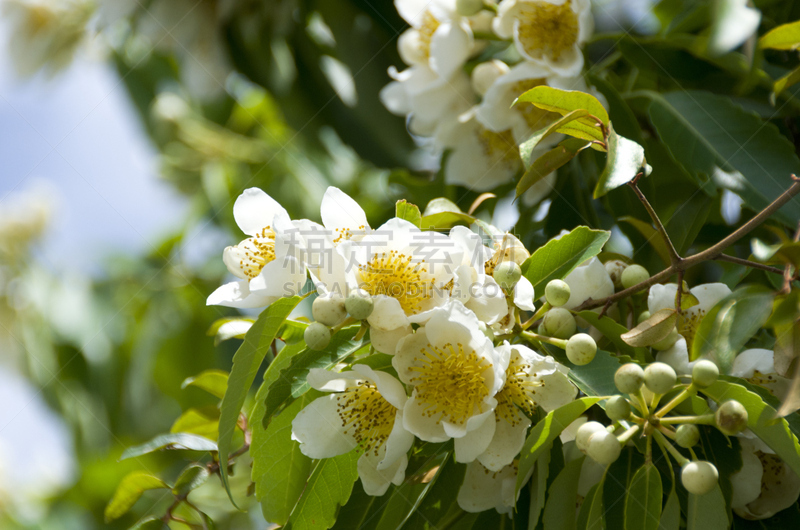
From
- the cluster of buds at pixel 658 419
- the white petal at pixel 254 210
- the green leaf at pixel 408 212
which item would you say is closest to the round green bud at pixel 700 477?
the cluster of buds at pixel 658 419

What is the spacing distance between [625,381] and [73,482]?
5.57 ft

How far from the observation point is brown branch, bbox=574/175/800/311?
559 millimetres

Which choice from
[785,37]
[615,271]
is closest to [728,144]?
[785,37]

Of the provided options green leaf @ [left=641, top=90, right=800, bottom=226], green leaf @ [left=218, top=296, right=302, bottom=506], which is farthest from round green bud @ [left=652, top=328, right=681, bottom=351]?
green leaf @ [left=218, top=296, right=302, bottom=506]

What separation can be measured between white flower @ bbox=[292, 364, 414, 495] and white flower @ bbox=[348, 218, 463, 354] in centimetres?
7

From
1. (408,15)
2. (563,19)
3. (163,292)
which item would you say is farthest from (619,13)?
(163,292)

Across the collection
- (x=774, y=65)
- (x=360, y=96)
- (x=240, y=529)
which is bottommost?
(x=240, y=529)

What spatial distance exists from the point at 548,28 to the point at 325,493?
715mm

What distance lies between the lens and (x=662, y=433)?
0.58 meters

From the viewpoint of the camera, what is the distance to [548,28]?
3.16ft

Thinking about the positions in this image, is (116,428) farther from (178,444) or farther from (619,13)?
(619,13)

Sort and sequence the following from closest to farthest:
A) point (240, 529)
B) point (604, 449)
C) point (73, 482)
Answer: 1. point (604, 449)
2. point (240, 529)
3. point (73, 482)

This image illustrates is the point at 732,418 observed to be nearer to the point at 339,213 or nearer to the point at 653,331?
the point at 653,331

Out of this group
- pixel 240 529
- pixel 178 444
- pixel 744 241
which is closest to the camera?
pixel 178 444
